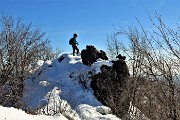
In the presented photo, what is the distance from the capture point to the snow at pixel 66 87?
19641 mm

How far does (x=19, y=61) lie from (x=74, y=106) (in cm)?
468

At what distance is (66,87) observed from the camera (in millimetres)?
23719

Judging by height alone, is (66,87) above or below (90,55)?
below

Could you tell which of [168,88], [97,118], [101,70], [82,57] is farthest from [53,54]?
[168,88]

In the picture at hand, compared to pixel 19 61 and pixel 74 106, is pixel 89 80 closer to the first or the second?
pixel 74 106

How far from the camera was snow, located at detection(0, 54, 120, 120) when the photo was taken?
1964 cm

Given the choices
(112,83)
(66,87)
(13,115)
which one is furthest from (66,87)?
(13,115)

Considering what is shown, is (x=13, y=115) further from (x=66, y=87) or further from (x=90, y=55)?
(x=90, y=55)

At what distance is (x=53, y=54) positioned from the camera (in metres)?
55.6

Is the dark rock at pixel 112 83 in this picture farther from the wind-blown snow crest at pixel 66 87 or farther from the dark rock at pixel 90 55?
the dark rock at pixel 90 55

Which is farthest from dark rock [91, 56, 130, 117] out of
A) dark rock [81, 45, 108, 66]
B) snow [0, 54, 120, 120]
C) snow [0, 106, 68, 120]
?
snow [0, 106, 68, 120]

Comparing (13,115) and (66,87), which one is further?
(66,87)

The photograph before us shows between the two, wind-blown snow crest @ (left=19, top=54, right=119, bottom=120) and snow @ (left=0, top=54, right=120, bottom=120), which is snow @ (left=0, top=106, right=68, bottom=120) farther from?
wind-blown snow crest @ (left=19, top=54, right=119, bottom=120)

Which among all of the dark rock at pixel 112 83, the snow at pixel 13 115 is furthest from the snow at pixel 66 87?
the snow at pixel 13 115
